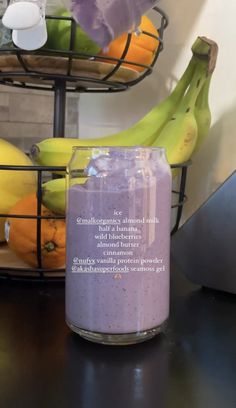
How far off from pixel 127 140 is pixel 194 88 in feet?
0.34

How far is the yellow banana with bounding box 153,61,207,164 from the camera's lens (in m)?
0.60

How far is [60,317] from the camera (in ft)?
1.55

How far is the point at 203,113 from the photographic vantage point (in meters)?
0.65

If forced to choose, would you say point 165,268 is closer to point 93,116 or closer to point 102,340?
point 102,340

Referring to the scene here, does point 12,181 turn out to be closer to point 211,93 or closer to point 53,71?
point 53,71

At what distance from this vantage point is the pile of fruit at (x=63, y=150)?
551 millimetres

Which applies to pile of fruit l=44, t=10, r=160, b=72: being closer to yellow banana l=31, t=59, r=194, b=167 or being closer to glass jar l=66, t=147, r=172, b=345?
yellow banana l=31, t=59, r=194, b=167

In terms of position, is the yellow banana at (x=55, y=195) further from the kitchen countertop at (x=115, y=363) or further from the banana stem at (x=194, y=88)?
the banana stem at (x=194, y=88)

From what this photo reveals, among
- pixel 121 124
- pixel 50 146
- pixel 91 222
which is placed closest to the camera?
pixel 91 222

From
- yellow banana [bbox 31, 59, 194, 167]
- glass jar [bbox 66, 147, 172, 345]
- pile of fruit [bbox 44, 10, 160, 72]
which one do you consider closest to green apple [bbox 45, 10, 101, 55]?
pile of fruit [bbox 44, 10, 160, 72]

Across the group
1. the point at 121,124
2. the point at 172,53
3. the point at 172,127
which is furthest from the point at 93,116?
the point at 172,127

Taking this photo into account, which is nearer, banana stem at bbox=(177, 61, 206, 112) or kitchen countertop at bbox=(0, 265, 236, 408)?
kitchen countertop at bbox=(0, 265, 236, 408)

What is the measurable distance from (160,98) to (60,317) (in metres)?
0.43

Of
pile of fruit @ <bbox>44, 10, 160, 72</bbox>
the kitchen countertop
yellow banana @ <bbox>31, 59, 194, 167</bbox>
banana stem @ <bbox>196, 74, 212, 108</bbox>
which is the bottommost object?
the kitchen countertop
